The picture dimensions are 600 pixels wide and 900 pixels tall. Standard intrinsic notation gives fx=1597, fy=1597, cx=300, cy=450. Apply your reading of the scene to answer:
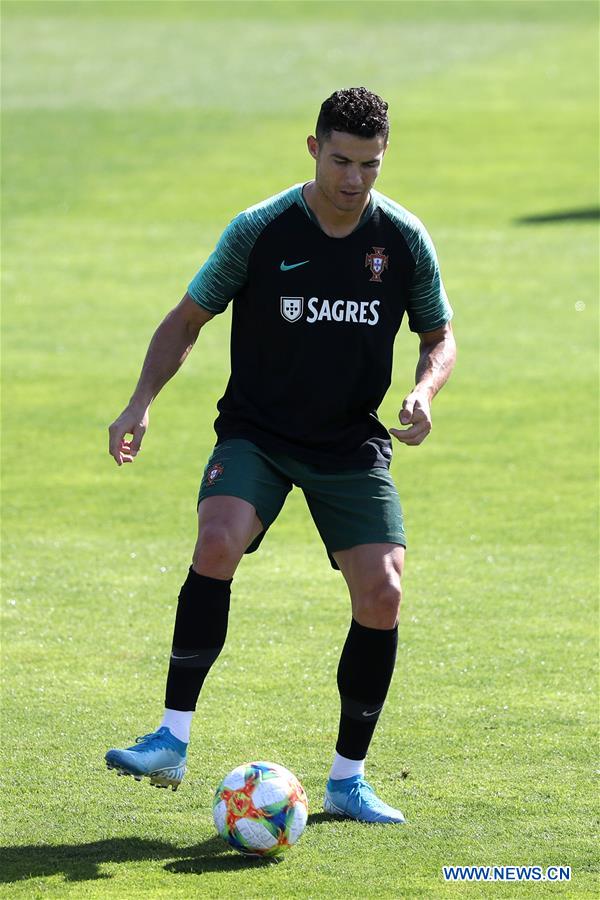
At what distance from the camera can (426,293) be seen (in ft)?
19.2

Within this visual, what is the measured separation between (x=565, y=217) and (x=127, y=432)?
16.7 meters

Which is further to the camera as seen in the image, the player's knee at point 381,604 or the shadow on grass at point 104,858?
the player's knee at point 381,604

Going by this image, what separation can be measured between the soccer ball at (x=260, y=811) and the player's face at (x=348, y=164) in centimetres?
197

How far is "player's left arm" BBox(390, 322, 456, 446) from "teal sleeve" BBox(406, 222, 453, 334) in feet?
0.16

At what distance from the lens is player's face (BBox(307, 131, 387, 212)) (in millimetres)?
5391

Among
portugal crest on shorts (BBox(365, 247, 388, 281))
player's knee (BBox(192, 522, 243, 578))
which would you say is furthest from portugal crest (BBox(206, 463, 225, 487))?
portugal crest on shorts (BBox(365, 247, 388, 281))

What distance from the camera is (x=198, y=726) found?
6.50 metres

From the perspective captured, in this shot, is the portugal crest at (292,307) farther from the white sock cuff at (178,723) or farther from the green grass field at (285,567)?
the green grass field at (285,567)

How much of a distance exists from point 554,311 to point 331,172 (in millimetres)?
10582

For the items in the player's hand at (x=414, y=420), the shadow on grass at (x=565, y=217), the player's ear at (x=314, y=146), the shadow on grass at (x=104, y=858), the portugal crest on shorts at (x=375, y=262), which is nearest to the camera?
the shadow on grass at (x=104, y=858)

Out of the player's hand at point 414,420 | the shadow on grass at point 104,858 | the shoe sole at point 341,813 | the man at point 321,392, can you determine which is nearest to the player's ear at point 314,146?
the man at point 321,392

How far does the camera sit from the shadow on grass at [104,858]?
5.03 m

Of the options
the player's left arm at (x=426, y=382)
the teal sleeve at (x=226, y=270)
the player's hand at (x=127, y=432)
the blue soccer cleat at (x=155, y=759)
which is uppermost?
the teal sleeve at (x=226, y=270)

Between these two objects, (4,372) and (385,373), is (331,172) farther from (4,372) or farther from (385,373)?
(4,372)
